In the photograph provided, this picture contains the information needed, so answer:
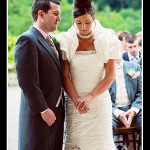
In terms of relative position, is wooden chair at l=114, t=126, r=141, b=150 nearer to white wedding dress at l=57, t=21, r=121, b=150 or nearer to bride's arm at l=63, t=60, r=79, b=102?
white wedding dress at l=57, t=21, r=121, b=150

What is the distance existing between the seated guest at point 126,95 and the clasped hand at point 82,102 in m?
0.45

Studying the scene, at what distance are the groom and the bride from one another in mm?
95

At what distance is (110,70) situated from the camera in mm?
2246

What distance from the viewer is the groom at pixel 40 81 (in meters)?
2.05

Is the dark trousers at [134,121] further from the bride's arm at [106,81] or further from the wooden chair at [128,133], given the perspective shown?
the bride's arm at [106,81]

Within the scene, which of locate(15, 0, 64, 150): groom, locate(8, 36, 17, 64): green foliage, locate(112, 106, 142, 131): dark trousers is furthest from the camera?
locate(112, 106, 142, 131): dark trousers

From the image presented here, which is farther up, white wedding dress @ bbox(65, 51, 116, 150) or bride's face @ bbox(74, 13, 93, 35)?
bride's face @ bbox(74, 13, 93, 35)

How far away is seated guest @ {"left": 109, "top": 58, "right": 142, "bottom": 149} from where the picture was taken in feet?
8.70

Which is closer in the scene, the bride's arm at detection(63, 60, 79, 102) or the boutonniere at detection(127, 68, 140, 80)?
the bride's arm at detection(63, 60, 79, 102)

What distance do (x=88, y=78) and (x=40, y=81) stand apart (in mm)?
304

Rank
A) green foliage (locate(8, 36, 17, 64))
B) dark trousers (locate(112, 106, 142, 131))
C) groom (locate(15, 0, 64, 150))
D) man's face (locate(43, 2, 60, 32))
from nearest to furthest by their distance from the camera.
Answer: groom (locate(15, 0, 64, 150))
man's face (locate(43, 2, 60, 32))
green foliage (locate(8, 36, 17, 64))
dark trousers (locate(112, 106, 142, 131))

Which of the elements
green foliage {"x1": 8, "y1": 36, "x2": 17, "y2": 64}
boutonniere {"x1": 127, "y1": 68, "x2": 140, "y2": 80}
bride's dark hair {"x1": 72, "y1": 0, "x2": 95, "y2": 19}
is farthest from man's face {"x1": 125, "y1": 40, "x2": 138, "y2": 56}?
green foliage {"x1": 8, "y1": 36, "x2": 17, "y2": 64}

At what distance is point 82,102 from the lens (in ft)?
7.37

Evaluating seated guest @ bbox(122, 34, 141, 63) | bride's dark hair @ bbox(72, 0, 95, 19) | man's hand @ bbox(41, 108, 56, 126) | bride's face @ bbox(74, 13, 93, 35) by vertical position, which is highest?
bride's dark hair @ bbox(72, 0, 95, 19)
